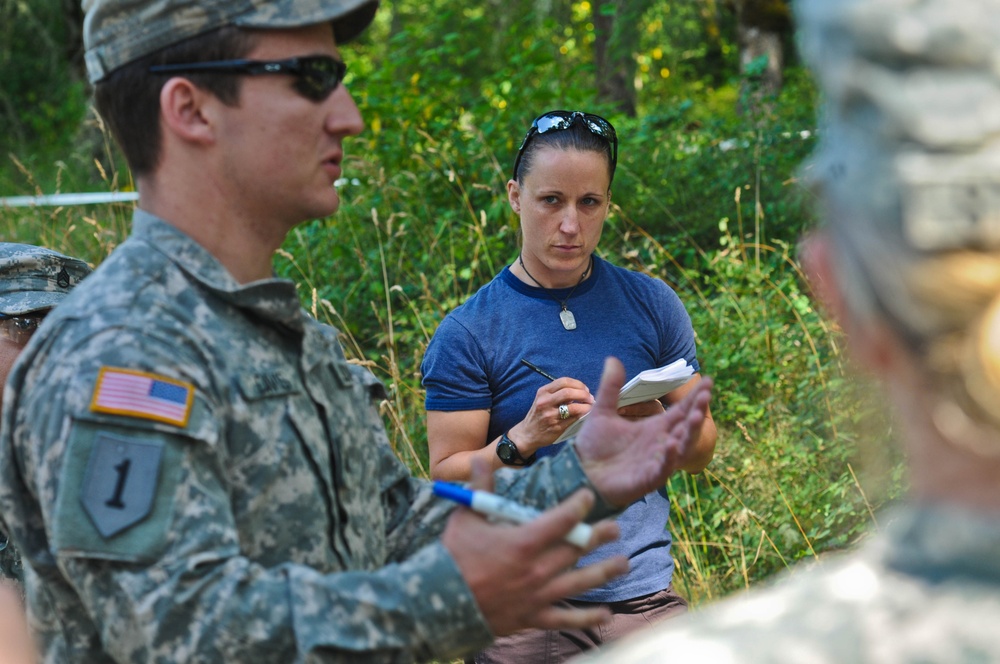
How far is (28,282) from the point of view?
3.26 meters

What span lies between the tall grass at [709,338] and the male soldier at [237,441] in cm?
111

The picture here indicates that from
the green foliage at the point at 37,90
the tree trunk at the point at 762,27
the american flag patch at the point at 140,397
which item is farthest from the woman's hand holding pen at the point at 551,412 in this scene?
the green foliage at the point at 37,90

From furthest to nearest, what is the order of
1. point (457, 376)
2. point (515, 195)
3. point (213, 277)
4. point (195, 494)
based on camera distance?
point (515, 195), point (457, 376), point (213, 277), point (195, 494)

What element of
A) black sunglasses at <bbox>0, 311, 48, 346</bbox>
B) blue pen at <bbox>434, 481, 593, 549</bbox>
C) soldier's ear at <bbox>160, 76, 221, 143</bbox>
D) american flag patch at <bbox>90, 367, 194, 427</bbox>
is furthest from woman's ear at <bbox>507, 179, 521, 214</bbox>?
american flag patch at <bbox>90, 367, 194, 427</bbox>

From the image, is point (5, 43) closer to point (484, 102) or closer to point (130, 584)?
point (484, 102)

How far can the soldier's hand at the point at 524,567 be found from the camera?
→ 1.77 m

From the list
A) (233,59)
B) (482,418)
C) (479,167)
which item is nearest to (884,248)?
(233,59)

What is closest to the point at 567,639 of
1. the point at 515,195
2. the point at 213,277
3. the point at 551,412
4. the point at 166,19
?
the point at 551,412

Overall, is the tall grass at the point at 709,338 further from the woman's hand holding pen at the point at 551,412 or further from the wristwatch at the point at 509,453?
the wristwatch at the point at 509,453

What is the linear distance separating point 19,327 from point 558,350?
1.49m

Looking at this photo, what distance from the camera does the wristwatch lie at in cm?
321

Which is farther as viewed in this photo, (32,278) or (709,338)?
(709,338)

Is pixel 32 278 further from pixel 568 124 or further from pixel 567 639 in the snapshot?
pixel 567 639

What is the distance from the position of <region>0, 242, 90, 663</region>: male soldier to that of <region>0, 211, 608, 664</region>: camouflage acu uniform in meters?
1.08
